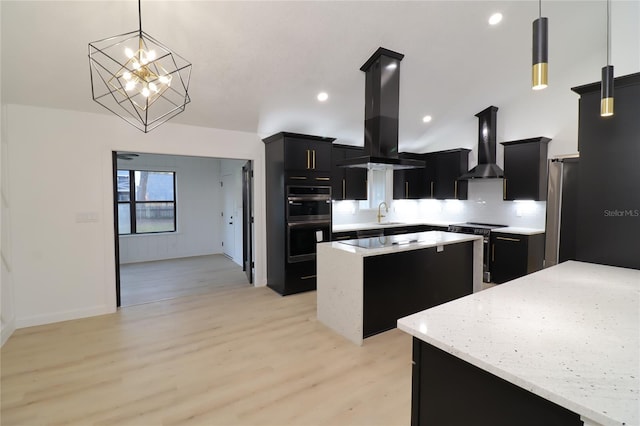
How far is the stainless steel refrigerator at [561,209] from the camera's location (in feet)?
14.3

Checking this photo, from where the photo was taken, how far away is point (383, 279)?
3.14 m

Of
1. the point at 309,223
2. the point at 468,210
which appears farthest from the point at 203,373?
the point at 468,210

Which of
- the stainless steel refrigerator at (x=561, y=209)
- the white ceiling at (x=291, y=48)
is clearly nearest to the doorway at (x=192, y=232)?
the white ceiling at (x=291, y=48)

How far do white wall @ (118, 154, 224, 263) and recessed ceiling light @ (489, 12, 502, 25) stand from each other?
6.28 meters

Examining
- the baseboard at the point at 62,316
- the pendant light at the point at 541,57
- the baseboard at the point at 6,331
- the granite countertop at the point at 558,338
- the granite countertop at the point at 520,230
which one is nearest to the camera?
the granite countertop at the point at 558,338

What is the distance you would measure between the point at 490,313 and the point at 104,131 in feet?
14.7

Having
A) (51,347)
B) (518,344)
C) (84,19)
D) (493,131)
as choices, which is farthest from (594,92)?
(51,347)

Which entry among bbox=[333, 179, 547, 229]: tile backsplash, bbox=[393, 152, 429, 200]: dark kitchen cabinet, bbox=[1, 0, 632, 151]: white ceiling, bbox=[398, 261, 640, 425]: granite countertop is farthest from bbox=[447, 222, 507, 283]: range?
bbox=[398, 261, 640, 425]: granite countertop

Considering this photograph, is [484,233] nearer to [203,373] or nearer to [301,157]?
[301,157]

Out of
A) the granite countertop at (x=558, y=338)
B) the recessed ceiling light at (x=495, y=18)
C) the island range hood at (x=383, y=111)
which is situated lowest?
the granite countertop at (x=558, y=338)

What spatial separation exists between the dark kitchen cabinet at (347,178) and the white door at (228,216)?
258 cm

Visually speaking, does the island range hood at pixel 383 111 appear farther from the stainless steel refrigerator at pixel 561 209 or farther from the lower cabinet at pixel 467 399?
the stainless steel refrigerator at pixel 561 209

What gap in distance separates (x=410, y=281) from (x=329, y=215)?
5.90 feet

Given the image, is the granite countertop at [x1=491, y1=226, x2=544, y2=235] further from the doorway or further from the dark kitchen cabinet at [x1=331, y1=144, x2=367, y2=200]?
the doorway
